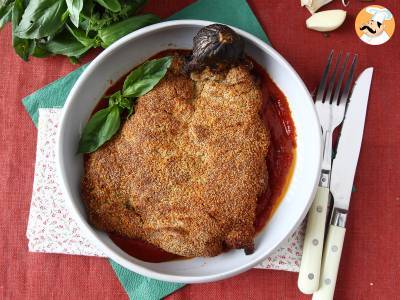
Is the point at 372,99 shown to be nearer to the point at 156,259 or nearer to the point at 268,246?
the point at 268,246

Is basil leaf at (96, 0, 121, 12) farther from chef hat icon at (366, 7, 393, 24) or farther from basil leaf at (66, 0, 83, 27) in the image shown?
chef hat icon at (366, 7, 393, 24)

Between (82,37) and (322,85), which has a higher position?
(82,37)

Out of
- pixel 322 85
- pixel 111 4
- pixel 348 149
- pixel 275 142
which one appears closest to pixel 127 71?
pixel 111 4

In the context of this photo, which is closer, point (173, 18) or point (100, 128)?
point (100, 128)

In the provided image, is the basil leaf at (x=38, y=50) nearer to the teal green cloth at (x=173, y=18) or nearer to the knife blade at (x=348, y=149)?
the teal green cloth at (x=173, y=18)

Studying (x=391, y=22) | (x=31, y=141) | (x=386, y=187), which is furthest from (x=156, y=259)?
(x=391, y=22)

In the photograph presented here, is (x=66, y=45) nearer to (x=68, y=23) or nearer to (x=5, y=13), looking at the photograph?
(x=68, y=23)
